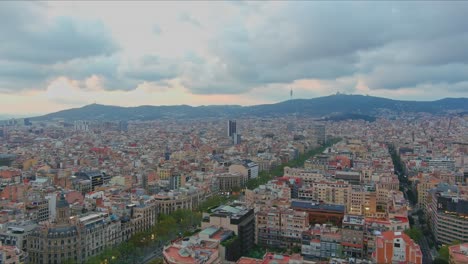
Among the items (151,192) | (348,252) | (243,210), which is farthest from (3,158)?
(348,252)

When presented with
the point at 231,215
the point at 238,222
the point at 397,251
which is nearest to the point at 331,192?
the point at 231,215

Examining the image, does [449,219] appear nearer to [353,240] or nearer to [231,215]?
[353,240]

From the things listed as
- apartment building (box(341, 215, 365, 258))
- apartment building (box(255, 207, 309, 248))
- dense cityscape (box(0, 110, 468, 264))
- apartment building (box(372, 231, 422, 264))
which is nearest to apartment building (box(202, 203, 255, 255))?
dense cityscape (box(0, 110, 468, 264))

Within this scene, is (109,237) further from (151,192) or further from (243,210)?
(151,192)

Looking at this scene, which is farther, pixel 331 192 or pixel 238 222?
pixel 331 192

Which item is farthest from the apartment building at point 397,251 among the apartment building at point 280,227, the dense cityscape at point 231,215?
the apartment building at point 280,227

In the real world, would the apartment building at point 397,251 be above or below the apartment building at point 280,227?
above

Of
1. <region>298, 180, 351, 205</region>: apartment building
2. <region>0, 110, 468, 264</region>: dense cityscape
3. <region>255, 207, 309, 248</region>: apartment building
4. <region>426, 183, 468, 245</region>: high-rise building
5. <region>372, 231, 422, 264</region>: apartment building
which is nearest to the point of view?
<region>372, 231, 422, 264</region>: apartment building

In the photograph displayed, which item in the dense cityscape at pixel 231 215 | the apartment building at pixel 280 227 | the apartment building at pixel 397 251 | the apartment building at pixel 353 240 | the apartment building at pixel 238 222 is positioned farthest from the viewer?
the apartment building at pixel 280 227

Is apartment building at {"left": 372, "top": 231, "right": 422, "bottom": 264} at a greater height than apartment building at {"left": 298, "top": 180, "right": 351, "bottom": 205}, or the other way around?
apartment building at {"left": 372, "top": 231, "right": 422, "bottom": 264}

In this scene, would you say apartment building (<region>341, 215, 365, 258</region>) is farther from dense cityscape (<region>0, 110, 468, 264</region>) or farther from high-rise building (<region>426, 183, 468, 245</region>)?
high-rise building (<region>426, 183, 468, 245</region>)

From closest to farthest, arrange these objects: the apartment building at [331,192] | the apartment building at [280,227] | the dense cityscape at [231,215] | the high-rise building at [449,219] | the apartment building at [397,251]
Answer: the apartment building at [397,251] → the dense cityscape at [231,215] → the apartment building at [280,227] → the high-rise building at [449,219] → the apartment building at [331,192]

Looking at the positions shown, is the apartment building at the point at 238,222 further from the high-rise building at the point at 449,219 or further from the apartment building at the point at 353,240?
the high-rise building at the point at 449,219
